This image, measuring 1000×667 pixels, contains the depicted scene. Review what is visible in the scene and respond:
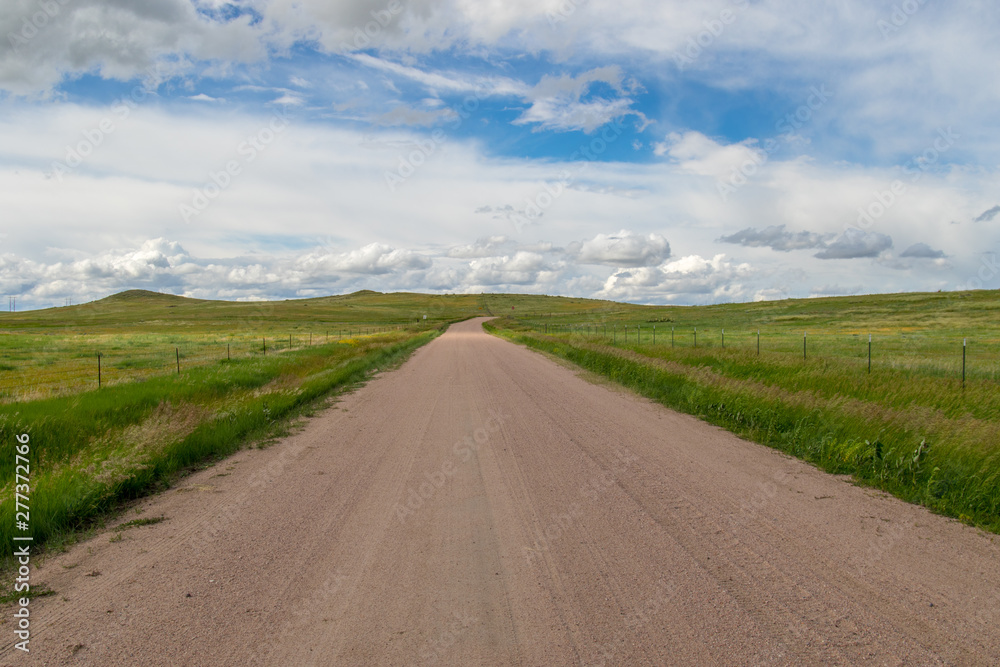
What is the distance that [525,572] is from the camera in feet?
13.3

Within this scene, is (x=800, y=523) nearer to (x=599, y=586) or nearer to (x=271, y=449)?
(x=599, y=586)

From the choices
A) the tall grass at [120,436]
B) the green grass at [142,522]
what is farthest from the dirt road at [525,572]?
the tall grass at [120,436]

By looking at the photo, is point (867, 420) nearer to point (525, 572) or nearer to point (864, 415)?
point (864, 415)

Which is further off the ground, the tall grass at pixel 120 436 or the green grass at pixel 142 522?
the tall grass at pixel 120 436

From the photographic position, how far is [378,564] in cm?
419

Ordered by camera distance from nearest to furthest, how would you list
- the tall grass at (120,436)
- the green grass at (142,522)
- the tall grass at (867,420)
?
the green grass at (142,522) → the tall grass at (120,436) → the tall grass at (867,420)

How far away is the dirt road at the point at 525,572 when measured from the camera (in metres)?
3.15

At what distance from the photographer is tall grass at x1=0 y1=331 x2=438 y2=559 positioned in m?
5.34

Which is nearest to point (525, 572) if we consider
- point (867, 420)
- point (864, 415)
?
point (867, 420)

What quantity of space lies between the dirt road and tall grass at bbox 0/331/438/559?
1.74ft

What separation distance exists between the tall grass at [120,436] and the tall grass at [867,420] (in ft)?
27.8

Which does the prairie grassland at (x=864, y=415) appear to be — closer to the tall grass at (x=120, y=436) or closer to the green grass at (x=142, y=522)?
the green grass at (x=142, y=522)

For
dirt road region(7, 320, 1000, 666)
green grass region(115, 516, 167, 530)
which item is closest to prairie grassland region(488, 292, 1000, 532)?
dirt road region(7, 320, 1000, 666)

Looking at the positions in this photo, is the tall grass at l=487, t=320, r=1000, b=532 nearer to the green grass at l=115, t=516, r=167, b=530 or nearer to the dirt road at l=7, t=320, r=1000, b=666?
the dirt road at l=7, t=320, r=1000, b=666
